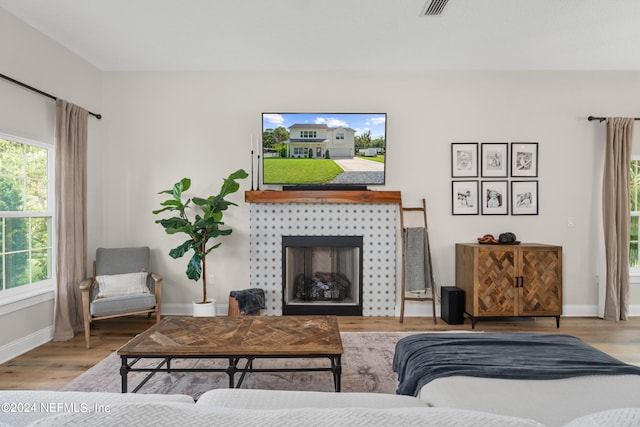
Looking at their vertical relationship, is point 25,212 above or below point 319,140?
below

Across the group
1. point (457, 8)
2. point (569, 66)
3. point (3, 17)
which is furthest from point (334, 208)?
point (3, 17)

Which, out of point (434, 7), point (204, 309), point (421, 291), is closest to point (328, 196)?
point (421, 291)

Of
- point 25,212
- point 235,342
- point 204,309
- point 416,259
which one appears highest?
point 25,212

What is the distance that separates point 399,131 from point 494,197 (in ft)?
4.39

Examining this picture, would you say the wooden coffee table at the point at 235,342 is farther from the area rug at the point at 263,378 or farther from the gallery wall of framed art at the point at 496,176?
the gallery wall of framed art at the point at 496,176

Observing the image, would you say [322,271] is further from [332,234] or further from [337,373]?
[337,373]

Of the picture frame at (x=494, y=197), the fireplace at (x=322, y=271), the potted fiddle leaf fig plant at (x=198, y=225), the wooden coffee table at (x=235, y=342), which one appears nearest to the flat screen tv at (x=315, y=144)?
the potted fiddle leaf fig plant at (x=198, y=225)

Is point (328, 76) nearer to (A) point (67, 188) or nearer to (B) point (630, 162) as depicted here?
(A) point (67, 188)

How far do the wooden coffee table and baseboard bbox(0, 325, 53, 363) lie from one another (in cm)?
148

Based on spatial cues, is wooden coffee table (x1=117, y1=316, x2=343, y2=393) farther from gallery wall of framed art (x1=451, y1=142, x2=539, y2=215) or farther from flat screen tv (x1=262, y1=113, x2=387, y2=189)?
gallery wall of framed art (x1=451, y1=142, x2=539, y2=215)

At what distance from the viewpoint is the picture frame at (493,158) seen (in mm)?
4535

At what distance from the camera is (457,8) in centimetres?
314

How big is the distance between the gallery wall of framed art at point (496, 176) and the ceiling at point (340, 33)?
93 centimetres

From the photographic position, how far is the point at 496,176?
4.54 meters
